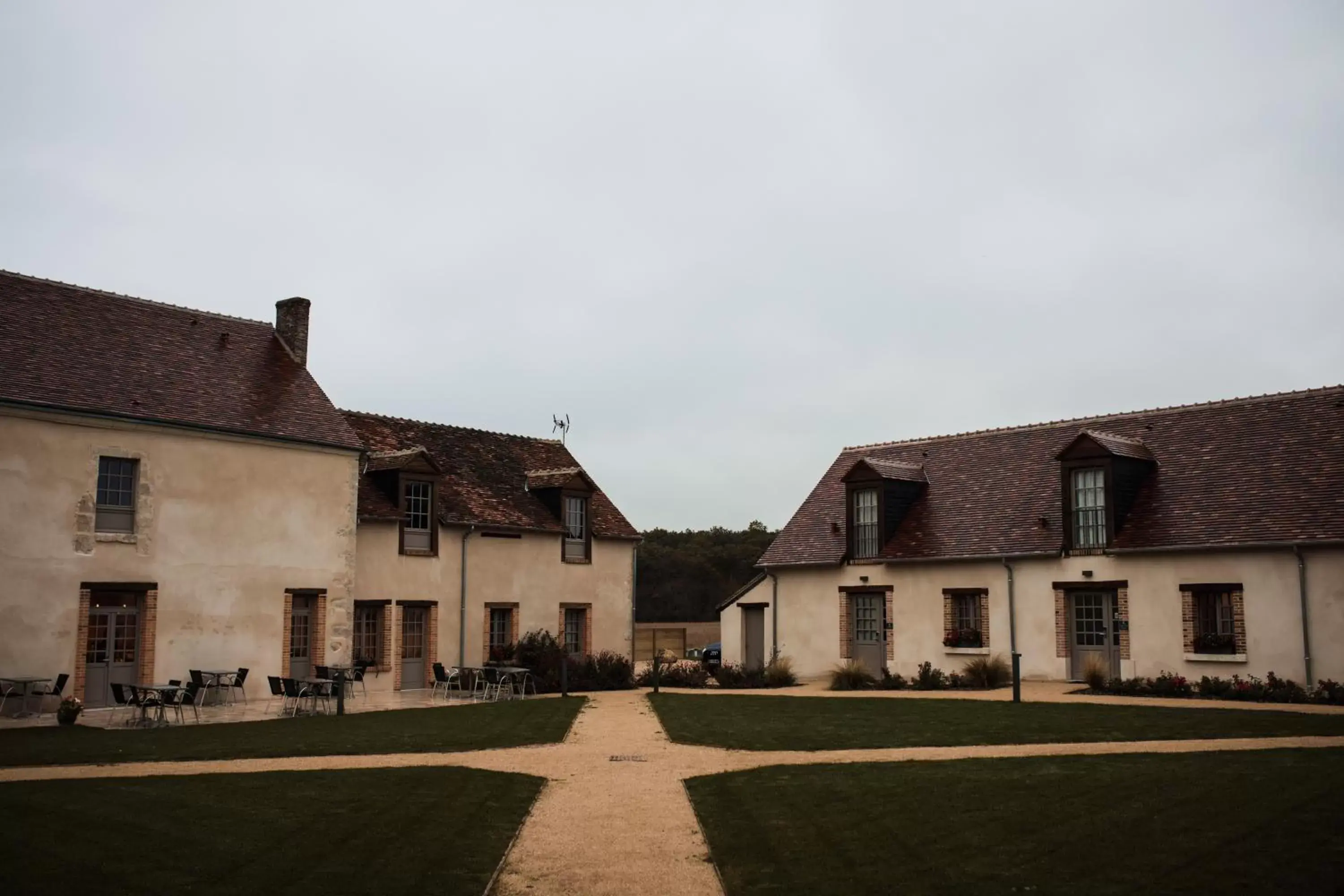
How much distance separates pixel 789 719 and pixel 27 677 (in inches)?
480

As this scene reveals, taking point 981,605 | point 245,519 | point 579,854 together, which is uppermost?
point 245,519

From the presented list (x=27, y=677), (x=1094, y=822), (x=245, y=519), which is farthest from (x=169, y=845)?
(x=245, y=519)

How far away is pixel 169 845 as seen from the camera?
865 centimetres

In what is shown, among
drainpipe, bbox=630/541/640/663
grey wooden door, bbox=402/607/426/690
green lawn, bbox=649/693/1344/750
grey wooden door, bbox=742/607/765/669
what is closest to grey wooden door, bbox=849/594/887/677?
grey wooden door, bbox=742/607/765/669

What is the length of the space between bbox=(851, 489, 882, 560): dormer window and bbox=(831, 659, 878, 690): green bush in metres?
3.02

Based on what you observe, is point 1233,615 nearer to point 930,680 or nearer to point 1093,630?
point 1093,630

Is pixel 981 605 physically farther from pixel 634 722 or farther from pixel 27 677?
pixel 27 677

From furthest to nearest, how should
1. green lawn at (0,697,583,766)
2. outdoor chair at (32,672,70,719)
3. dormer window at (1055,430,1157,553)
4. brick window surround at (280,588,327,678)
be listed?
dormer window at (1055,430,1157,553) → brick window surround at (280,588,327,678) → outdoor chair at (32,672,70,719) → green lawn at (0,697,583,766)

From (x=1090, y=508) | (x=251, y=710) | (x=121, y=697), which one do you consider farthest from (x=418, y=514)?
(x=1090, y=508)

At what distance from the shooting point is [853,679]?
2641 centimetres

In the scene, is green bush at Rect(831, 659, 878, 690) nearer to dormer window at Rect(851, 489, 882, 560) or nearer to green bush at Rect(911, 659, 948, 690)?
green bush at Rect(911, 659, 948, 690)

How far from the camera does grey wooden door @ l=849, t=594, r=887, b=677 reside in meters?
28.2

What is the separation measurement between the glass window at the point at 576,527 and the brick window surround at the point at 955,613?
8969mm

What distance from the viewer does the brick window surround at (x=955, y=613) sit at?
26219 mm
